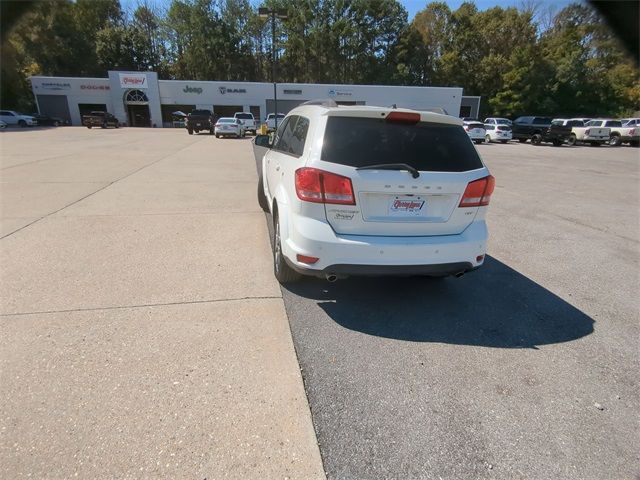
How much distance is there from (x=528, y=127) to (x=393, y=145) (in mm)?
33908

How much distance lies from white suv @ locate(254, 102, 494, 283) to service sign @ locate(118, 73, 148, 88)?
148 ft

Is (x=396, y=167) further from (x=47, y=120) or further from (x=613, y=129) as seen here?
(x=47, y=120)

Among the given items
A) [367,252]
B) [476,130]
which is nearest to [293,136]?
[367,252]

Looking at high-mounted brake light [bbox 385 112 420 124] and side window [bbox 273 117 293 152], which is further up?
high-mounted brake light [bbox 385 112 420 124]

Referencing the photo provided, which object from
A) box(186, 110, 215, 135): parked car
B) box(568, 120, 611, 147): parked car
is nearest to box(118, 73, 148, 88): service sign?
box(186, 110, 215, 135): parked car

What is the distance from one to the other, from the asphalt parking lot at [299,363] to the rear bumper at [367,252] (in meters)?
0.53

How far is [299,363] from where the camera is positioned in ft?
9.32

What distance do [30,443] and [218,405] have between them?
102 cm

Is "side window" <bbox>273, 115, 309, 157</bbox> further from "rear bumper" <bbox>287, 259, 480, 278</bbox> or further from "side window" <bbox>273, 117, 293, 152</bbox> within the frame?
"rear bumper" <bbox>287, 259, 480, 278</bbox>

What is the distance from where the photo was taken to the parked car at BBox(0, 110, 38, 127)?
36.4m

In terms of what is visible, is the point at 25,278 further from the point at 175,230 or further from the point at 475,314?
the point at 475,314

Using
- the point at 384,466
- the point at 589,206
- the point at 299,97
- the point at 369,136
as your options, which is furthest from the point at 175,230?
the point at 299,97

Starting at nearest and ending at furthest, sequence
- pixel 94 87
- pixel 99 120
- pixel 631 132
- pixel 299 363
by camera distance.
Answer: pixel 299 363
pixel 631 132
pixel 99 120
pixel 94 87

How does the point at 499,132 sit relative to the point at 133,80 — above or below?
below
